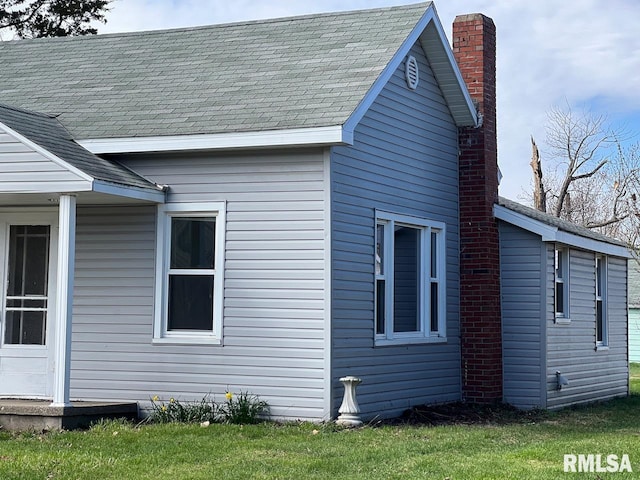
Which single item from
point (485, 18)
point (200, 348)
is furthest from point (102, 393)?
point (485, 18)

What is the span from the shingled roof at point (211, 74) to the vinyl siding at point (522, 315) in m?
3.84

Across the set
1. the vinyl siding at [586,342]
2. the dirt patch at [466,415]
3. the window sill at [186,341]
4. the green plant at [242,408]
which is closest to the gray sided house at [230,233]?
the window sill at [186,341]

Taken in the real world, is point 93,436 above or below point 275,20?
below

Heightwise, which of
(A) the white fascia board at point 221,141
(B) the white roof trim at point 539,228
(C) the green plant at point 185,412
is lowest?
(C) the green plant at point 185,412

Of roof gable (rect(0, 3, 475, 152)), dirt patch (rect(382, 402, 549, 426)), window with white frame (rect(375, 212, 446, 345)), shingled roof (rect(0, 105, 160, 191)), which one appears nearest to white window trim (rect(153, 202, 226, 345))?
shingled roof (rect(0, 105, 160, 191))

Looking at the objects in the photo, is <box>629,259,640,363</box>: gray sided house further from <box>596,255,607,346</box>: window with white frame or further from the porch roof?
the porch roof

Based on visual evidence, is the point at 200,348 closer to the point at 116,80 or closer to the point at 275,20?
the point at 116,80

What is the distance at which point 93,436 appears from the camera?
10953 mm

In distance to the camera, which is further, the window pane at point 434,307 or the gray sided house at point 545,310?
the gray sided house at point 545,310

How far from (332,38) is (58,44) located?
16.3 feet

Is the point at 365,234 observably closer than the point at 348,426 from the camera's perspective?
No

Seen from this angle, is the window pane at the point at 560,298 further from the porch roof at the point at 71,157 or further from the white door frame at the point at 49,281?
the white door frame at the point at 49,281

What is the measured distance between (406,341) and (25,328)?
4.88 m

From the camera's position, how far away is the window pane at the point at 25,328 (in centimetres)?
1309
